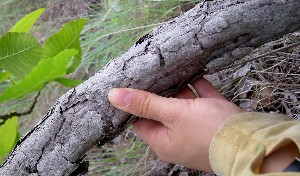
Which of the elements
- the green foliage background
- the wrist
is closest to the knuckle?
the wrist

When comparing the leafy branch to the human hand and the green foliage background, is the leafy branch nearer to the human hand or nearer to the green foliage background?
the human hand

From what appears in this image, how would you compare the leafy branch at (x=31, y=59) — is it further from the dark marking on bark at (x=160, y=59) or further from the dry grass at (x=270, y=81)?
the dry grass at (x=270, y=81)

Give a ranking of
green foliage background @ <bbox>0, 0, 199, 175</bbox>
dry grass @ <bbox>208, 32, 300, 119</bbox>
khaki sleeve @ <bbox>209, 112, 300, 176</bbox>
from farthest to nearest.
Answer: green foliage background @ <bbox>0, 0, 199, 175</bbox> < dry grass @ <bbox>208, 32, 300, 119</bbox> < khaki sleeve @ <bbox>209, 112, 300, 176</bbox>

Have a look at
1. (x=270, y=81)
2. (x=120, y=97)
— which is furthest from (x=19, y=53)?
(x=270, y=81)

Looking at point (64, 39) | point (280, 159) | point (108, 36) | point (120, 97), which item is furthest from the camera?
point (108, 36)

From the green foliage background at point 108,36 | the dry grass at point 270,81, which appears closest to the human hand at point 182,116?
the dry grass at point 270,81

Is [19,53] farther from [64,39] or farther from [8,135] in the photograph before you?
[8,135]

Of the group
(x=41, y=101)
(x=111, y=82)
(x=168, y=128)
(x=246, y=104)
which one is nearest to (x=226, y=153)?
(x=168, y=128)

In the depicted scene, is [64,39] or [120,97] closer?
[120,97]
